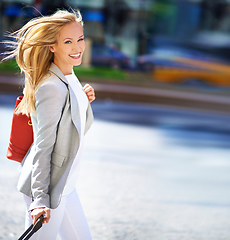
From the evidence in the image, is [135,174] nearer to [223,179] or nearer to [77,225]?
[223,179]

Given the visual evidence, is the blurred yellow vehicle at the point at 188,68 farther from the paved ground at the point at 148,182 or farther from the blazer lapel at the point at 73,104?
the blazer lapel at the point at 73,104

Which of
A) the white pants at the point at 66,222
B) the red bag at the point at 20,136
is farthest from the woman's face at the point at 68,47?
the white pants at the point at 66,222

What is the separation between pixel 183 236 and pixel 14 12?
19419mm

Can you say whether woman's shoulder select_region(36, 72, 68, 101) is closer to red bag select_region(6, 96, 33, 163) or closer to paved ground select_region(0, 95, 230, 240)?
red bag select_region(6, 96, 33, 163)

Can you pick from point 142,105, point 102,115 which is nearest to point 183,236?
point 102,115

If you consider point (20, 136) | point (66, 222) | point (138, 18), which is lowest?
point (138, 18)

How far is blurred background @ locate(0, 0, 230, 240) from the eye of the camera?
489 centimetres

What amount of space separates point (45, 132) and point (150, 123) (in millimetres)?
8738

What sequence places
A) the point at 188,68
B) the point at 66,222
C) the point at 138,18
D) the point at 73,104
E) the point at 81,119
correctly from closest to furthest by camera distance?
the point at 73,104 → the point at 81,119 → the point at 66,222 → the point at 188,68 → the point at 138,18

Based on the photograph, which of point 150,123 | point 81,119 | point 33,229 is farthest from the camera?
point 150,123

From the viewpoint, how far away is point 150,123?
1094 centimetres

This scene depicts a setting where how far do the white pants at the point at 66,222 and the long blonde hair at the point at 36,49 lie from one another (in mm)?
459

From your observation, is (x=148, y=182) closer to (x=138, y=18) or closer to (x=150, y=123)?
(x=150, y=123)

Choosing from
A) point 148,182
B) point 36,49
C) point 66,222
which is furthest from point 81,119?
point 148,182
